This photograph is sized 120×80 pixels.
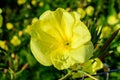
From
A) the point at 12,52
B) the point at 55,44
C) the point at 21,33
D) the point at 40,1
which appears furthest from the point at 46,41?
the point at 40,1

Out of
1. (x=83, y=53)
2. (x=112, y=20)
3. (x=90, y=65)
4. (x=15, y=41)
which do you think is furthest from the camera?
(x=112, y=20)

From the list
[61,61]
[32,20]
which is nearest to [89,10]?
[32,20]

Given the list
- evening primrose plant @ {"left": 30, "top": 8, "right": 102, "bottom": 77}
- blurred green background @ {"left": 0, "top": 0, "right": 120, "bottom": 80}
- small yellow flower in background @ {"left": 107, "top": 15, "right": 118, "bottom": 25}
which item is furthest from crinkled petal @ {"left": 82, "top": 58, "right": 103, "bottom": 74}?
small yellow flower in background @ {"left": 107, "top": 15, "right": 118, "bottom": 25}

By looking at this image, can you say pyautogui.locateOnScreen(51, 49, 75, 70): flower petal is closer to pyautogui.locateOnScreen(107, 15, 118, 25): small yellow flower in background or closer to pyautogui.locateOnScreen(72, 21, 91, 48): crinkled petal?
pyautogui.locateOnScreen(72, 21, 91, 48): crinkled petal

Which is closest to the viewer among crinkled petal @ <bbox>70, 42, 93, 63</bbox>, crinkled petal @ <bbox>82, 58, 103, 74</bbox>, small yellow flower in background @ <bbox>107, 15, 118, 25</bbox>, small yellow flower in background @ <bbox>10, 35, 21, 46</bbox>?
crinkled petal @ <bbox>70, 42, 93, 63</bbox>

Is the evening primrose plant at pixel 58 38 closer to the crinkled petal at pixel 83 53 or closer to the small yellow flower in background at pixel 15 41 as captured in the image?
the crinkled petal at pixel 83 53

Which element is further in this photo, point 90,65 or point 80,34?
point 90,65

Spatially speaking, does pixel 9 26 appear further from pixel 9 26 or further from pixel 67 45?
pixel 67 45
